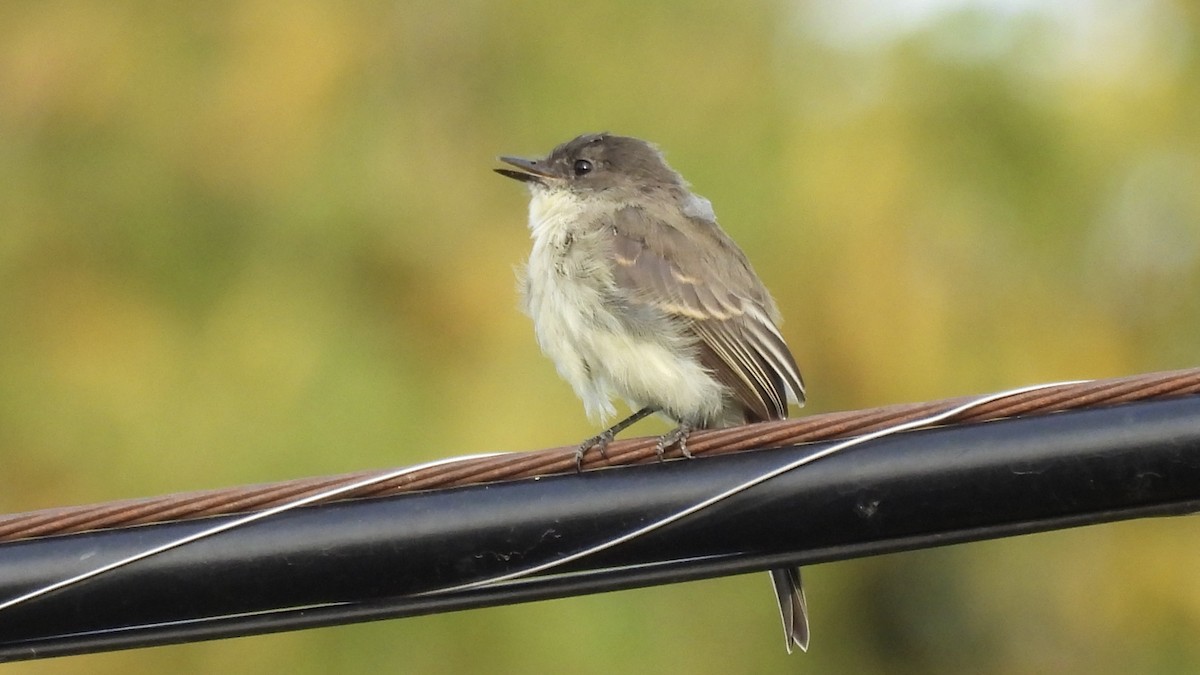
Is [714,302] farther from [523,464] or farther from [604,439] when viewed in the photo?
[523,464]

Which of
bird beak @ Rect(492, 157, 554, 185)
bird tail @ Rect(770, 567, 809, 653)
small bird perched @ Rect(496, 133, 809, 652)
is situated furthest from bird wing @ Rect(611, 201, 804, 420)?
bird beak @ Rect(492, 157, 554, 185)

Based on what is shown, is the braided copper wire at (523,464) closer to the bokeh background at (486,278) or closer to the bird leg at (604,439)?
the bird leg at (604,439)

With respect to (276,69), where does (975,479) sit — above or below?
below

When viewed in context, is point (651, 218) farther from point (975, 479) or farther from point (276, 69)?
point (276, 69)

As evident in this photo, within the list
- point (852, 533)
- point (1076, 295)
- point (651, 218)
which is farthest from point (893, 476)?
point (1076, 295)

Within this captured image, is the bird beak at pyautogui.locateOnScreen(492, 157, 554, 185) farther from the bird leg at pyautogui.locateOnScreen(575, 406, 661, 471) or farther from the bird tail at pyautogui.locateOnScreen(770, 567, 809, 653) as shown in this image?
the bird tail at pyautogui.locateOnScreen(770, 567, 809, 653)

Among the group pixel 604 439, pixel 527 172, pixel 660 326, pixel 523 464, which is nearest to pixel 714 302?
pixel 660 326

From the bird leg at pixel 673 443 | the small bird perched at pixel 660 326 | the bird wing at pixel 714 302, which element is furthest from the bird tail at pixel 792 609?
the bird leg at pixel 673 443
